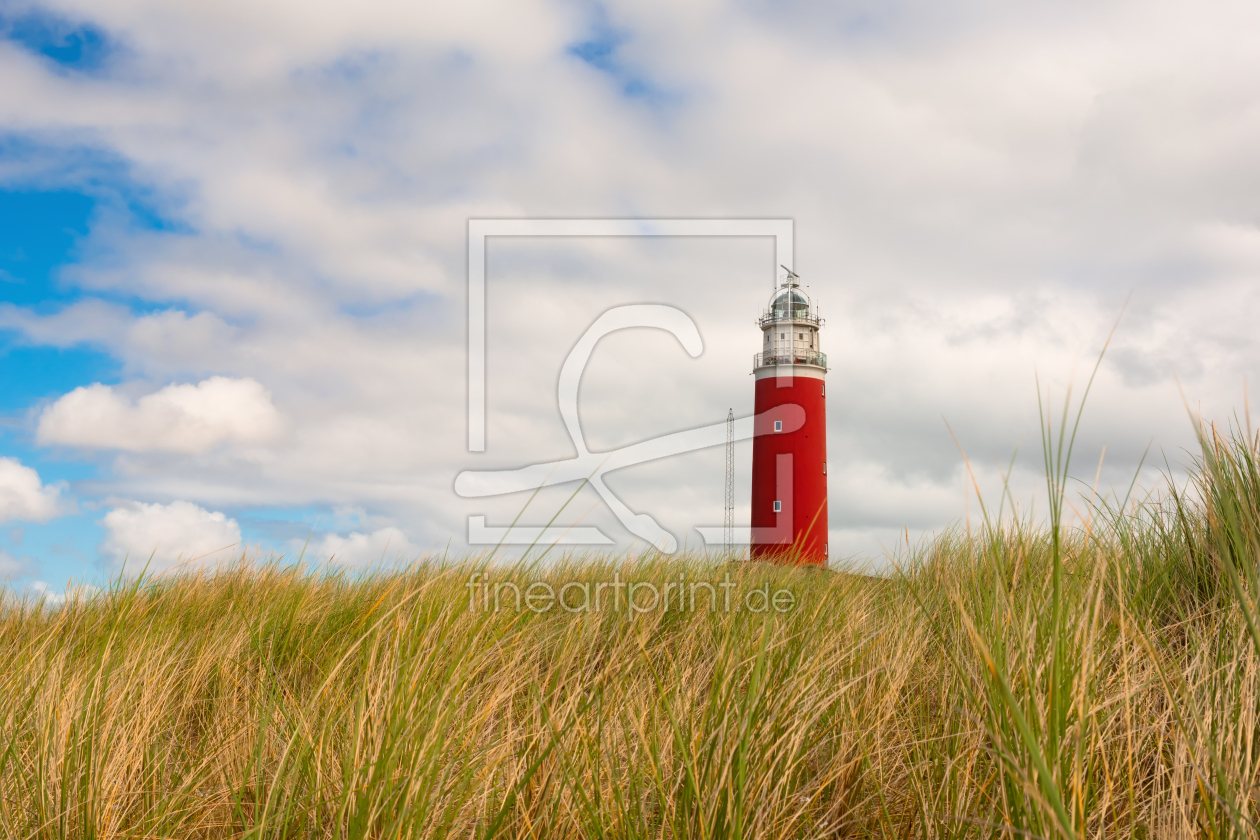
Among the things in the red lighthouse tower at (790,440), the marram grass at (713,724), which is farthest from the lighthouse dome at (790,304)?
the marram grass at (713,724)

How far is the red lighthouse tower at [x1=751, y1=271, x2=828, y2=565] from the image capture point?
1891cm

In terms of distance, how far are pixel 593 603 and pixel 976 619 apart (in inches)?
88.2

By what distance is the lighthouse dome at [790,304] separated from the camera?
20484mm

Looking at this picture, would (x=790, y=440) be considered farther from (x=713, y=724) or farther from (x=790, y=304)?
(x=713, y=724)

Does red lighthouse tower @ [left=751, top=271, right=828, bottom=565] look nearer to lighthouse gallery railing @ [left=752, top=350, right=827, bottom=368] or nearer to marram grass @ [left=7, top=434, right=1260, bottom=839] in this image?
lighthouse gallery railing @ [left=752, top=350, right=827, bottom=368]

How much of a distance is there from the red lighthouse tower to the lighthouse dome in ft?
0.09

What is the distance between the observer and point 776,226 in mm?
7879

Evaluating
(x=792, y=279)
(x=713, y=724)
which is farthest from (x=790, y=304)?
(x=713, y=724)

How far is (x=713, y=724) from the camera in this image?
206 centimetres

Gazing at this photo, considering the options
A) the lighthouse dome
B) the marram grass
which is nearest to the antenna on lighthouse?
the lighthouse dome

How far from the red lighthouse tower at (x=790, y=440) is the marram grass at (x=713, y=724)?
15.0 m

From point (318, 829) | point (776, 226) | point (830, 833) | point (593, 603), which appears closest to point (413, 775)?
point (318, 829)

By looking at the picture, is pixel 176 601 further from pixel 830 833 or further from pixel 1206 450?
pixel 1206 450

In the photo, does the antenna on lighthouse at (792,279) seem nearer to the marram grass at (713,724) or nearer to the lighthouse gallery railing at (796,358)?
the lighthouse gallery railing at (796,358)
